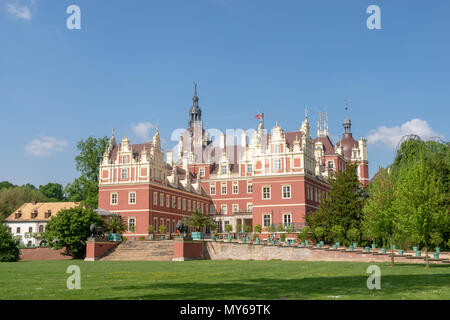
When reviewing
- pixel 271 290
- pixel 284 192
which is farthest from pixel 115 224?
pixel 271 290

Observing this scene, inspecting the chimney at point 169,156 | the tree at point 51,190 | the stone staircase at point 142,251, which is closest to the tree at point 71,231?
the stone staircase at point 142,251

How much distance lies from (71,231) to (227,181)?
110 ft

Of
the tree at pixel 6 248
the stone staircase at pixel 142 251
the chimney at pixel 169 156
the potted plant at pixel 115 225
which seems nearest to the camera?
the stone staircase at pixel 142 251

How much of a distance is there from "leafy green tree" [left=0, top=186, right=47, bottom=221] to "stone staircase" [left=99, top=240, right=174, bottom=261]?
45.5 meters

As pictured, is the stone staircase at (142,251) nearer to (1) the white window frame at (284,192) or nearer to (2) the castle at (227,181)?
(2) the castle at (227,181)

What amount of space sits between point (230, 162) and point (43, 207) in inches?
1206

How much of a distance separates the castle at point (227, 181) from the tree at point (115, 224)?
3234mm

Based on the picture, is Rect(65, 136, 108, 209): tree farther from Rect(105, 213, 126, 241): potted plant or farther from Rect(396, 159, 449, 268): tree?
Rect(396, 159, 449, 268): tree

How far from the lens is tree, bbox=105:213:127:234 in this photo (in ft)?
176

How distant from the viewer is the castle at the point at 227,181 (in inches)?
2270

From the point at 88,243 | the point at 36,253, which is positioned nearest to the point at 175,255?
the point at 88,243

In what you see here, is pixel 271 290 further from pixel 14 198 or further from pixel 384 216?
Answer: pixel 14 198
